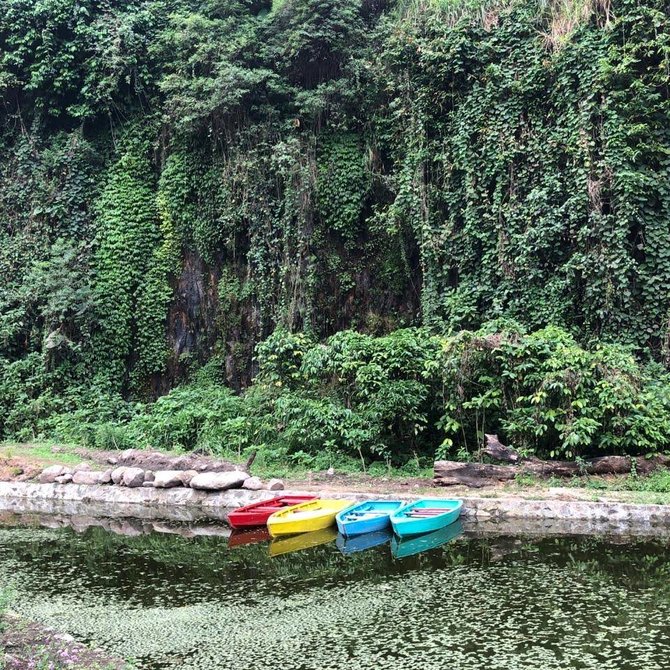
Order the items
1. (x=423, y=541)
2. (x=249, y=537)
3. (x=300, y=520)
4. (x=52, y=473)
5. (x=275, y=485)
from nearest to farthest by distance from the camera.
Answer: (x=423, y=541) < (x=300, y=520) < (x=249, y=537) < (x=275, y=485) < (x=52, y=473)

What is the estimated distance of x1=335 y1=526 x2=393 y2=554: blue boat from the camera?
9.52 meters

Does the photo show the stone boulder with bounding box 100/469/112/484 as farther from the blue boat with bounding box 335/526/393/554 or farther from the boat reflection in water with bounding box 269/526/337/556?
the blue boat with bounding box 335/526/393/554

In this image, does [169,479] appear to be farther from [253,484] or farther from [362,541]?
[362,541]

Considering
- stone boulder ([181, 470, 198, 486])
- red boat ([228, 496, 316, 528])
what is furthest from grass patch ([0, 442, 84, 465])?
red boat ([228, 496, 316, 528])

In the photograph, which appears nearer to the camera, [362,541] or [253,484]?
[362,541]

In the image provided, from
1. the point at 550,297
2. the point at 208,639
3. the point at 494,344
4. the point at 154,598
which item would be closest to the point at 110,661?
the point at 208,639

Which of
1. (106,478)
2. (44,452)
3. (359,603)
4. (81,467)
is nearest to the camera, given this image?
(359,603)

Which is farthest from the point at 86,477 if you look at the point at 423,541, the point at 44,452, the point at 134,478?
the point at 423,541

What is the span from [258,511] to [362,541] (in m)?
1.92

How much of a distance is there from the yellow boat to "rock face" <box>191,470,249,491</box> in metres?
1.75

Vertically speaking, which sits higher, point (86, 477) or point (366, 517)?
point (86, 477)

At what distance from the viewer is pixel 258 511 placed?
10852mm

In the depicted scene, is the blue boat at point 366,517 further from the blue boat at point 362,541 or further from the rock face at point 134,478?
the rock face at point 134,478

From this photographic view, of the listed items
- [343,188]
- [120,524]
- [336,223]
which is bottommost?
[120,524]
